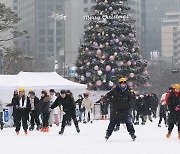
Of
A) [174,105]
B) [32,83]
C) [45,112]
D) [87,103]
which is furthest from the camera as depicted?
[32,83]

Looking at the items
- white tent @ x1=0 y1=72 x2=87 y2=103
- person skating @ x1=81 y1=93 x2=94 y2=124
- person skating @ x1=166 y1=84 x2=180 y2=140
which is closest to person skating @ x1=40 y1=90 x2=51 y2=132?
person skating @ x1=166 y1=84 x2=180 y2=140

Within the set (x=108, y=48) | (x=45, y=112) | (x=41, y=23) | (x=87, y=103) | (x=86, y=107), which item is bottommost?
(x=86, y=107)

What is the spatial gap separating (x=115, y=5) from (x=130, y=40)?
100 inches

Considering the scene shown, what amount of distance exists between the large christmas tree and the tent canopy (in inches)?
269

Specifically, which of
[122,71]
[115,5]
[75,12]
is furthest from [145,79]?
[75,12]

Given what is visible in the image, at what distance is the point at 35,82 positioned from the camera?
28.7 m

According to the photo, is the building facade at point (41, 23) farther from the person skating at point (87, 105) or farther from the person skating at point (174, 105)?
the person skating at point (174, 105)

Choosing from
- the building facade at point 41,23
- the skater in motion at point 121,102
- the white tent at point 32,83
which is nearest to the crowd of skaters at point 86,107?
the skater in motion at point 121,102

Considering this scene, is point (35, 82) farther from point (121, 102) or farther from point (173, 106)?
point (121, 102)

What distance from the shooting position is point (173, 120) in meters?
14.9

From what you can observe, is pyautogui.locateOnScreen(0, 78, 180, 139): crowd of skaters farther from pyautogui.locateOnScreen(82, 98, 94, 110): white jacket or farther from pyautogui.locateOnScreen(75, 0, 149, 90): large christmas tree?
pyautogui.locateOnScreen(75, 0, 149, 90): large christmas tree

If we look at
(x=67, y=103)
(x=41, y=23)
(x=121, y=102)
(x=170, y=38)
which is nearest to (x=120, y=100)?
(x=121, y=102)

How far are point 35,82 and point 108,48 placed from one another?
30.4 ft

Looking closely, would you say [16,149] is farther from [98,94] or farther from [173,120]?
[98,94]
